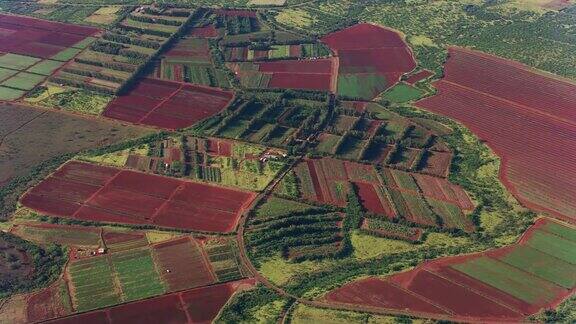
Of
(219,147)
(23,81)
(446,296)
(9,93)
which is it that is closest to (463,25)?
(219,147)

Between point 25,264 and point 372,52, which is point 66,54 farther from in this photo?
point 372,52

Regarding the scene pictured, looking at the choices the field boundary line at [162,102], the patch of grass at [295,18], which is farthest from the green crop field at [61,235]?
the patch of grass at [295,18]

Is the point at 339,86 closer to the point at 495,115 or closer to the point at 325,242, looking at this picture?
the point at 495,115

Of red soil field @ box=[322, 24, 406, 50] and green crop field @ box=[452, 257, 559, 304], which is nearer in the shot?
green crop field @ box=[452, 257, 559, 304]

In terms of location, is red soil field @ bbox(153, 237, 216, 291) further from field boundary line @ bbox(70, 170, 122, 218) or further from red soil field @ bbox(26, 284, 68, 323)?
field boundary line @ bbox(70, 170, 122, 218)

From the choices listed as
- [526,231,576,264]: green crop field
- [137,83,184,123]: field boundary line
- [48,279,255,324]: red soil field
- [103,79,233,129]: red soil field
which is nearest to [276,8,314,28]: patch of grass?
[103,79,233,129]: red soil field

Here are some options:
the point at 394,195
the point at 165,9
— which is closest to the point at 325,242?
the point at 394,195

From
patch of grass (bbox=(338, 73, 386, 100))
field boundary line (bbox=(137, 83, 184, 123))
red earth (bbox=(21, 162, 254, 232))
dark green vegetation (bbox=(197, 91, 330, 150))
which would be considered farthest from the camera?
patch of grass (bbox=(338, 73, 386, 100))

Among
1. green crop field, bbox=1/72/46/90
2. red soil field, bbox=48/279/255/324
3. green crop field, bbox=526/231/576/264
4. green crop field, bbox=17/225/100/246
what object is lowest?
red soil field, bbox=48/279/255/324
